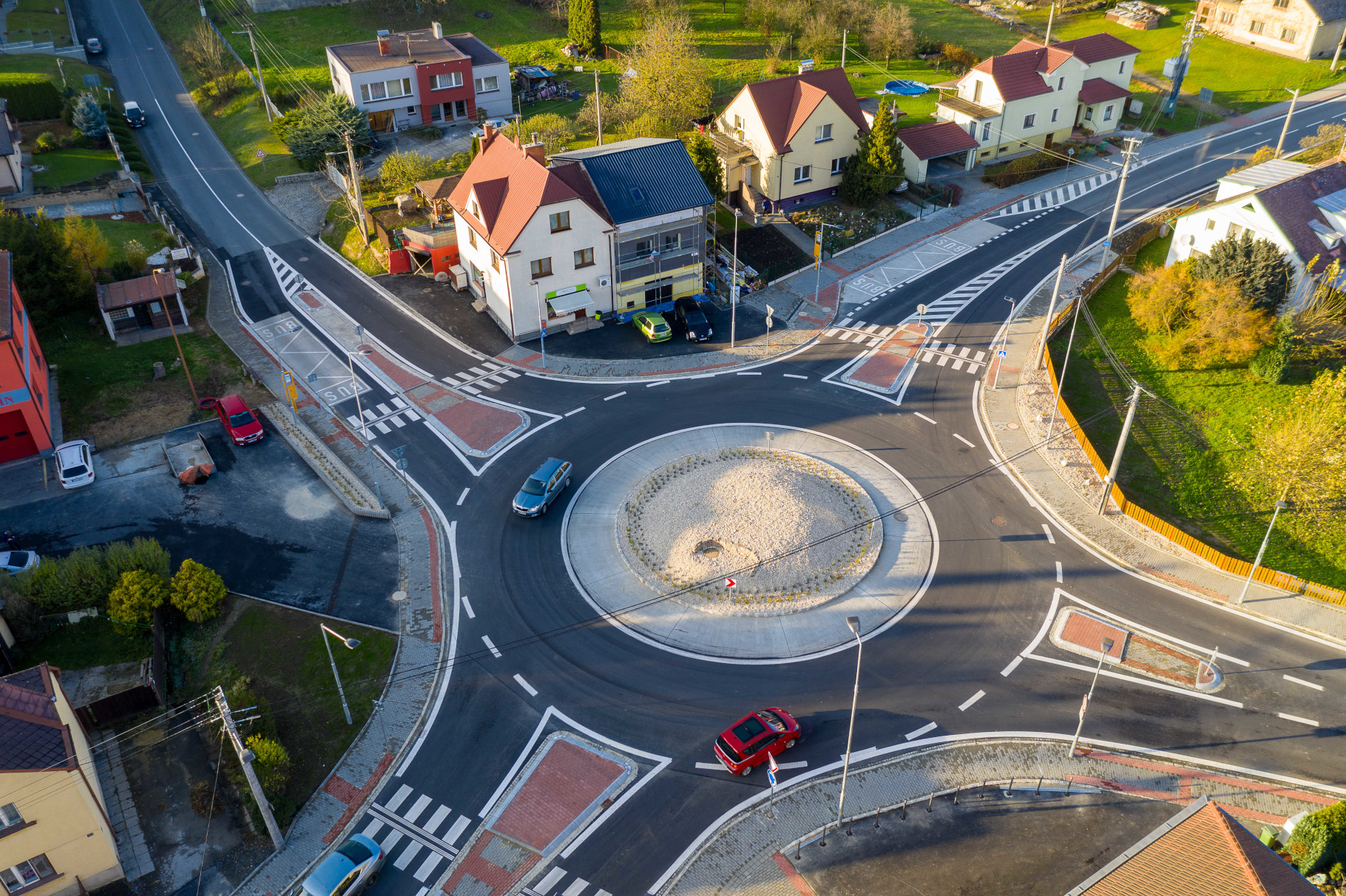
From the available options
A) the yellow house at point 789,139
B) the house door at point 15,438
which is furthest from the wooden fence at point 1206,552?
the house door at point 15,438

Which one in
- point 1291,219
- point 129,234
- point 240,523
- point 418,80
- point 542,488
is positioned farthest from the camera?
point 418,80

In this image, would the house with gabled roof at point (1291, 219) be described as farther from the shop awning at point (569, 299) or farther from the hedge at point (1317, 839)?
the shop awning at point (569, 299)

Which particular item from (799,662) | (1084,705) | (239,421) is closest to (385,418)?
(239,421)

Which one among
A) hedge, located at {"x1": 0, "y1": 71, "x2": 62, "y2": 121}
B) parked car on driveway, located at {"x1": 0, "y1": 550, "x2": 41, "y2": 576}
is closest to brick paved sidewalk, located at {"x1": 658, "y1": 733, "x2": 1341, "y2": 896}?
parked car on driveway, located at {"x1": 0, "y1": 550, "x2": 41, "y2": 576}

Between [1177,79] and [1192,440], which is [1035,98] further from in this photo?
[1192,440]

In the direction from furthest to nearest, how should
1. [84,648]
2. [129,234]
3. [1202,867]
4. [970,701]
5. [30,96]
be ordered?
[30,96] → [129,234] → [84,648] → [970,701] → [1202,867]

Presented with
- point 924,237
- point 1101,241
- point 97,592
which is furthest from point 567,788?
point 1101,241

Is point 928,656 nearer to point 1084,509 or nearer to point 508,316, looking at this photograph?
point 1084,509
